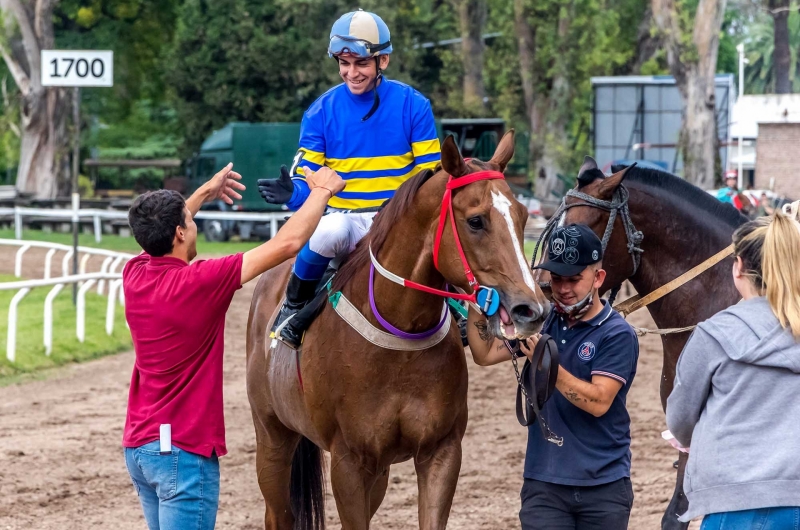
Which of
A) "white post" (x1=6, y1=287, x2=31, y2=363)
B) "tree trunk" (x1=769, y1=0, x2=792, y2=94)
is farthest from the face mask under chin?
"tree trunk" (x1=769, y1=0, x2=792, y2=94)

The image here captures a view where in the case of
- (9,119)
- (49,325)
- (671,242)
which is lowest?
(49,325)

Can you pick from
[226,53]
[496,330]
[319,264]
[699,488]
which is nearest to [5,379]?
[319,264]

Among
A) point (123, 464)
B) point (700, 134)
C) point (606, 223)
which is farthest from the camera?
point (700, 134)

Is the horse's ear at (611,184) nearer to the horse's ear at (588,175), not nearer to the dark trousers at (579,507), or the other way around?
the horse's ear at (588,175)

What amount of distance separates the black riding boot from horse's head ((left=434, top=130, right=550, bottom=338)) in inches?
34.3

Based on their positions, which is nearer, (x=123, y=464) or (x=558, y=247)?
(x=558, y=247)

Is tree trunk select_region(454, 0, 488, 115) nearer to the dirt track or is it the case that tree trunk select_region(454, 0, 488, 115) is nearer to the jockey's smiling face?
the dirt track

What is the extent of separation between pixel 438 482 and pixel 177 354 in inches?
43.4

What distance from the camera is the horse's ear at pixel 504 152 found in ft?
12.3

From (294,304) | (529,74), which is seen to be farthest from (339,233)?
(529,74)

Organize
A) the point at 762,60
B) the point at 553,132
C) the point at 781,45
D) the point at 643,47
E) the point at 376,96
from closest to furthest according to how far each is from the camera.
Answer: the point at 376,96, the point at 553,132, the point at 643,47, the point at 781,45, the point at 762,60

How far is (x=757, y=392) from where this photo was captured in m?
2.83

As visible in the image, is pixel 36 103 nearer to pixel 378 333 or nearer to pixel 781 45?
→ pixel 378 333

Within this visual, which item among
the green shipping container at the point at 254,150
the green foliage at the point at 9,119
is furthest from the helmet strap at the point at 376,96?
the green foliage at the point at 9,119
